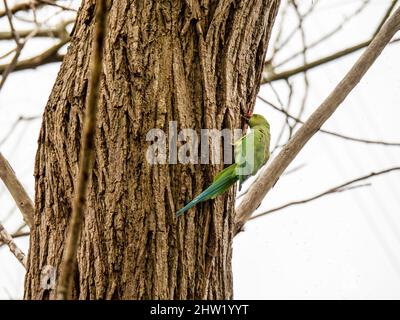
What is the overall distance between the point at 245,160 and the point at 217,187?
1.21ft

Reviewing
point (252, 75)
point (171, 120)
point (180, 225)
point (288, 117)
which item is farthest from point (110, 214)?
point (288, 117)

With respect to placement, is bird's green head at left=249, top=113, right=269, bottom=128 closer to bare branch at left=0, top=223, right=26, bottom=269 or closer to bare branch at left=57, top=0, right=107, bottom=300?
bare branch at left=0, top=223, right=26, bottom=269

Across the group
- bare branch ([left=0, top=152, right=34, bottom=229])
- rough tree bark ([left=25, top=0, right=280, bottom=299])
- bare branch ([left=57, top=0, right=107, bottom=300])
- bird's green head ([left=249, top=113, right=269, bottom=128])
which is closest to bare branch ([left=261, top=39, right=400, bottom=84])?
bird's green head ([left=249, top=113, right=269, bottom=128])

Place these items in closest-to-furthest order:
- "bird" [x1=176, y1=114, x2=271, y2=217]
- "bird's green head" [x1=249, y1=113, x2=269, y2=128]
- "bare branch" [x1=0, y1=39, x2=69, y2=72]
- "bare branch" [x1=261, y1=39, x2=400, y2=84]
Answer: "bird" [x1=176, y1=114, x2=271, y2=217], "bird's green head" [x1=249, y1=113, x2=269, y2=128], "bare branch" [x1=261, y1=39, x2=400, y2=84], "bare branch" [x1=0, y1=39, x2=69, y2=72]

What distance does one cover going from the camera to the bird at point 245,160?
91.5 inches

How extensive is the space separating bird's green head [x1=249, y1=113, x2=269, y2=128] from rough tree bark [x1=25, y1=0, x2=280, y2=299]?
1.28ft

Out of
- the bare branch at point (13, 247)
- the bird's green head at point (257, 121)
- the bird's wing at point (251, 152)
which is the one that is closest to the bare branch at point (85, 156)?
the bird's wing at point (251, 152)

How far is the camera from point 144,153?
226cm

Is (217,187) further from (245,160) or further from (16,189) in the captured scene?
(16,189)

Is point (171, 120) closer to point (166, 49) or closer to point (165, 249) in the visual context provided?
point (166, 49)

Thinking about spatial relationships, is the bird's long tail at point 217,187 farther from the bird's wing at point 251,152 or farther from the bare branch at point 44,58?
the bare branch at point 44,58

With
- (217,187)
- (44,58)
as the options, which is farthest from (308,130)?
(44,58)

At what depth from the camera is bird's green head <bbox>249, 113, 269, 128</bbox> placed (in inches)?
115

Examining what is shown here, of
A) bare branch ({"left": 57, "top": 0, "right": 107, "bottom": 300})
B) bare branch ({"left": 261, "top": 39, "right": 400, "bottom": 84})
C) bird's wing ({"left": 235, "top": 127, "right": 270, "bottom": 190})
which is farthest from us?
bare branch ({"left": 261, "top": 39, "right": 400, "bottom": 84})
